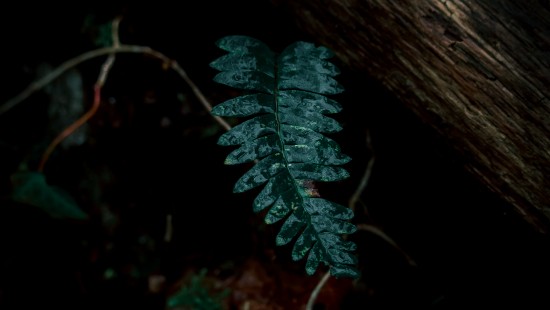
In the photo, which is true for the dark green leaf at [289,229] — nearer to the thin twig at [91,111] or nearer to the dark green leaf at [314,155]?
the dark green leaf at [314,155]

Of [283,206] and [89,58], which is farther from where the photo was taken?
[89,58]

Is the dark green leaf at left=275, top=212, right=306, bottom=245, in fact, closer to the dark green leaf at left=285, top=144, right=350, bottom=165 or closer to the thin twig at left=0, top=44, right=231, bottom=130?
the dark green leaf at left=285, top=144, right=350, bottom=165

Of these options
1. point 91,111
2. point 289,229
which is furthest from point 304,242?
point 91,111

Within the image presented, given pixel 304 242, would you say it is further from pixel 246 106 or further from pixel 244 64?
pixel 244 64

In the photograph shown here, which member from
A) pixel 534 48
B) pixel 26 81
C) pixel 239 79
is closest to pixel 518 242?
pixel 534 48

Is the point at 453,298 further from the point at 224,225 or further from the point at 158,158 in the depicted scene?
the point at 158,158

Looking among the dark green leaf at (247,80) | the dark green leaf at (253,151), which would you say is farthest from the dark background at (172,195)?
the dark green leaf at (253,151)

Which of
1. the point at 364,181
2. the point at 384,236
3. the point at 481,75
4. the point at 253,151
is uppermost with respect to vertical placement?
the point at 481,75
